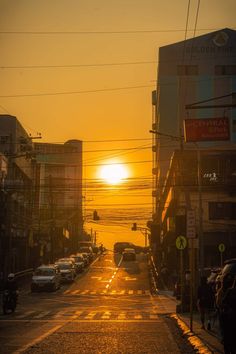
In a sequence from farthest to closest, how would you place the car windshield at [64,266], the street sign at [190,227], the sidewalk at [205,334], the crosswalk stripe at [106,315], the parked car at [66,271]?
1. the car windshield at [64,266]
2. the parked car at [66,271]
3. the crosswalk stripe at [106,315]
4. the street sign at [190,227]
5. the sidewalk at [205,334]

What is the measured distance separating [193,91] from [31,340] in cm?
8091

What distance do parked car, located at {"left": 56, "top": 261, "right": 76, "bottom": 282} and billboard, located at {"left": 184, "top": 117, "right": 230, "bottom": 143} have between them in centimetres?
3680

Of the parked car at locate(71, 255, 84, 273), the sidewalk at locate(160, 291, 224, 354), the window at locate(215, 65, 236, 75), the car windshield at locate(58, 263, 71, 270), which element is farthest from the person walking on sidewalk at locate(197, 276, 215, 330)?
the window at locate(215, 65, 236, 75)

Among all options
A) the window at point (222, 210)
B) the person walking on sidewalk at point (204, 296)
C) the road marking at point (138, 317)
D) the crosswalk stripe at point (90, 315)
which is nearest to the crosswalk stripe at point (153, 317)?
the road marking at point (138, 317)

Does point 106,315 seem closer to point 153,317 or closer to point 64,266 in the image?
point 153,317

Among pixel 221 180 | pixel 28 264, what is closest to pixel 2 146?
pixel 28 264

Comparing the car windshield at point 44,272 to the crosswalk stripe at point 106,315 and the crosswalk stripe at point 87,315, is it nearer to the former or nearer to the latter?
the crosswalk stripe at point 87,315

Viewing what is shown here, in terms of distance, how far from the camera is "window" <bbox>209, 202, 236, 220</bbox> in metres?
63.7

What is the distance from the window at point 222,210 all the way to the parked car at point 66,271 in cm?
1547

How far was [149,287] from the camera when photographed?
52875mm

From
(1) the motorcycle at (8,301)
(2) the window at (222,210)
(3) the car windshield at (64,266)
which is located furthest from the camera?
(2) the window at (222,210)

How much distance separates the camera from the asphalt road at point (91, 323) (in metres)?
15.9

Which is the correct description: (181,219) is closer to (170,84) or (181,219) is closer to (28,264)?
(28,264)

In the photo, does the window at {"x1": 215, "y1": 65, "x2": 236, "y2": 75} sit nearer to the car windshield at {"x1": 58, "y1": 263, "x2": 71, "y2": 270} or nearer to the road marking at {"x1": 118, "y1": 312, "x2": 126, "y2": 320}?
the car windshield at {"x1": 58, "y1": 263, "x2": 71, "y2": 270}
